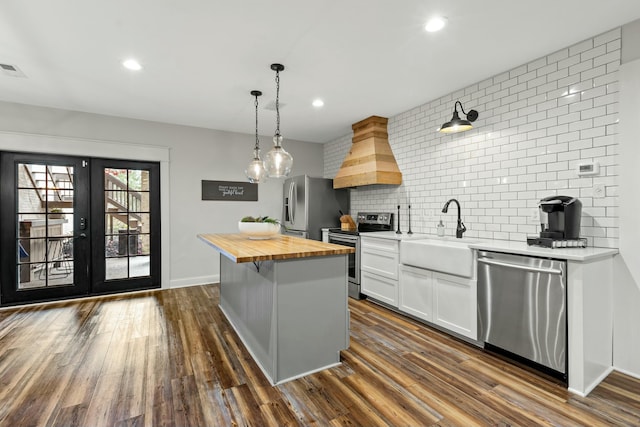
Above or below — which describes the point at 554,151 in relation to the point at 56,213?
above

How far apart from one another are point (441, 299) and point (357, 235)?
146cm

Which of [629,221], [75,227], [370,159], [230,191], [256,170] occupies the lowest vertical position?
[75,227]

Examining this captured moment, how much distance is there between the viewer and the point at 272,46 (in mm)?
2551

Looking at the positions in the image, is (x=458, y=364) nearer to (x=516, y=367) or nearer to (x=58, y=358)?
(x=516, y=367)

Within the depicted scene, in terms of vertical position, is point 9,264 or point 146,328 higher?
point 9,264

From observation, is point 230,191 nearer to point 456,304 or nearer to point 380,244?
point 380,244

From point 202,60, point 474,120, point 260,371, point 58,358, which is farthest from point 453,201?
point 58,358

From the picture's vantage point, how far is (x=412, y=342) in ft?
9.21

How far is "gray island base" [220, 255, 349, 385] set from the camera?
2.16 metres

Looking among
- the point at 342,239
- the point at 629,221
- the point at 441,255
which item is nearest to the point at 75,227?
the point at 342,239

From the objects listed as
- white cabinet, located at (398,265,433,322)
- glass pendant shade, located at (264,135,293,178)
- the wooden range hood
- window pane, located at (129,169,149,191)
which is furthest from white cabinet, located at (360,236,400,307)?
window pane, located at (129,169,149,191)

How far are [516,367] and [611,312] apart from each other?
81 centimetres

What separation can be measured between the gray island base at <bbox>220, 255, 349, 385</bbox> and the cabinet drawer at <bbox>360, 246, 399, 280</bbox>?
126cm

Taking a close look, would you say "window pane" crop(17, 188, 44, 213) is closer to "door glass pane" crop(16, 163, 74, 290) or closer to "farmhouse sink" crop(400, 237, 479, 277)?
"door glass pane" crop(16, 163, 74, 290)
